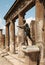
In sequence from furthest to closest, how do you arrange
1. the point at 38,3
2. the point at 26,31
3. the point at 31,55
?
the point at 26,31 → the point at 38,3 → the point at 31,55

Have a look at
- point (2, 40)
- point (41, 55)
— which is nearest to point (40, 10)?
point (41, 55)

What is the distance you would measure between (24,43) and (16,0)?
3.53 m

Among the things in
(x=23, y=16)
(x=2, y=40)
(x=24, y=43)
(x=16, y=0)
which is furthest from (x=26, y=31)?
(x=2, y=40)

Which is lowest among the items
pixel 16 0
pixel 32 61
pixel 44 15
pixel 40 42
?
pixel 32 61

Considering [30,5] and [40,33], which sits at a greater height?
[30,5]

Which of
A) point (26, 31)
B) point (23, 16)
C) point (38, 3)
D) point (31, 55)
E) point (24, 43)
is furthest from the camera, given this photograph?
point (23, 16)

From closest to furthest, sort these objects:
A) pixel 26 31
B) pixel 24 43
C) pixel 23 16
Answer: pixel 26 31 → pixel 24 43 → pixel 23 16

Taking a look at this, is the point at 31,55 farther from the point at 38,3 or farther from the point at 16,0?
the point at 16,0

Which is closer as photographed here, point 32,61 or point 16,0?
point 32,61

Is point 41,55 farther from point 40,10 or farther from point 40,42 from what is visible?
point 40,10

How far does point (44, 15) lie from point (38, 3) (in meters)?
0.78

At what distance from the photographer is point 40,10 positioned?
8.54m

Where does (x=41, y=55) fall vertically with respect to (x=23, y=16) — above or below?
below

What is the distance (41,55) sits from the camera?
8148 mm
